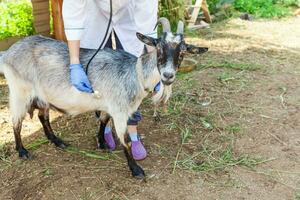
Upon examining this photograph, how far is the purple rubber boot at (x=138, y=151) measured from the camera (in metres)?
3.82

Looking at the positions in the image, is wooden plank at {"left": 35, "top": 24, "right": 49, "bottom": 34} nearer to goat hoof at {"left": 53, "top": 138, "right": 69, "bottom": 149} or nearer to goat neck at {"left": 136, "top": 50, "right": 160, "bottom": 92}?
goat hoof at {"left": 53, "top": 138, "right": 69, "bottom": 149}

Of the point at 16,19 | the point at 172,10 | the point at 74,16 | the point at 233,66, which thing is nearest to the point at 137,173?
the point at 74,16

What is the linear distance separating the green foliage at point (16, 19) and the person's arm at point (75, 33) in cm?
334

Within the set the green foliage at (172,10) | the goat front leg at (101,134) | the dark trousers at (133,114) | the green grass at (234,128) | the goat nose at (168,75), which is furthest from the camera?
the green foliage at (172,10)

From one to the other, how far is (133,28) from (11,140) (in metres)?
1.74

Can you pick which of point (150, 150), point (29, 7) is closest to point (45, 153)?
point (150, 150)

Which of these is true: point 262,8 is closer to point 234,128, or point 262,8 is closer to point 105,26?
point 234,128

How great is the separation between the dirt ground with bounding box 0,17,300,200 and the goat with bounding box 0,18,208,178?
0.35m

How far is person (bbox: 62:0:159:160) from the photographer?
10.8 feet

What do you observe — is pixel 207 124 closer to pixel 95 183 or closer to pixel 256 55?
pixel 95 183

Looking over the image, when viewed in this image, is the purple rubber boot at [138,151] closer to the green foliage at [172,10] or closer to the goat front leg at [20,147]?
the goat front leg at [20,147]

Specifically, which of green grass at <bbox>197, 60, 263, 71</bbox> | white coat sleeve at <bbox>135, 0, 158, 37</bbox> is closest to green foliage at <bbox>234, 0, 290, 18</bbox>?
green grass at <bbox>197, 60, 263, 71</bbox>

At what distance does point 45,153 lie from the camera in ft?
13.2

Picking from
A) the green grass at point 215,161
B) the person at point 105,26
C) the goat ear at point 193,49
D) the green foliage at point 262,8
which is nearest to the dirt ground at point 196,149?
the green grass at point 215,161
